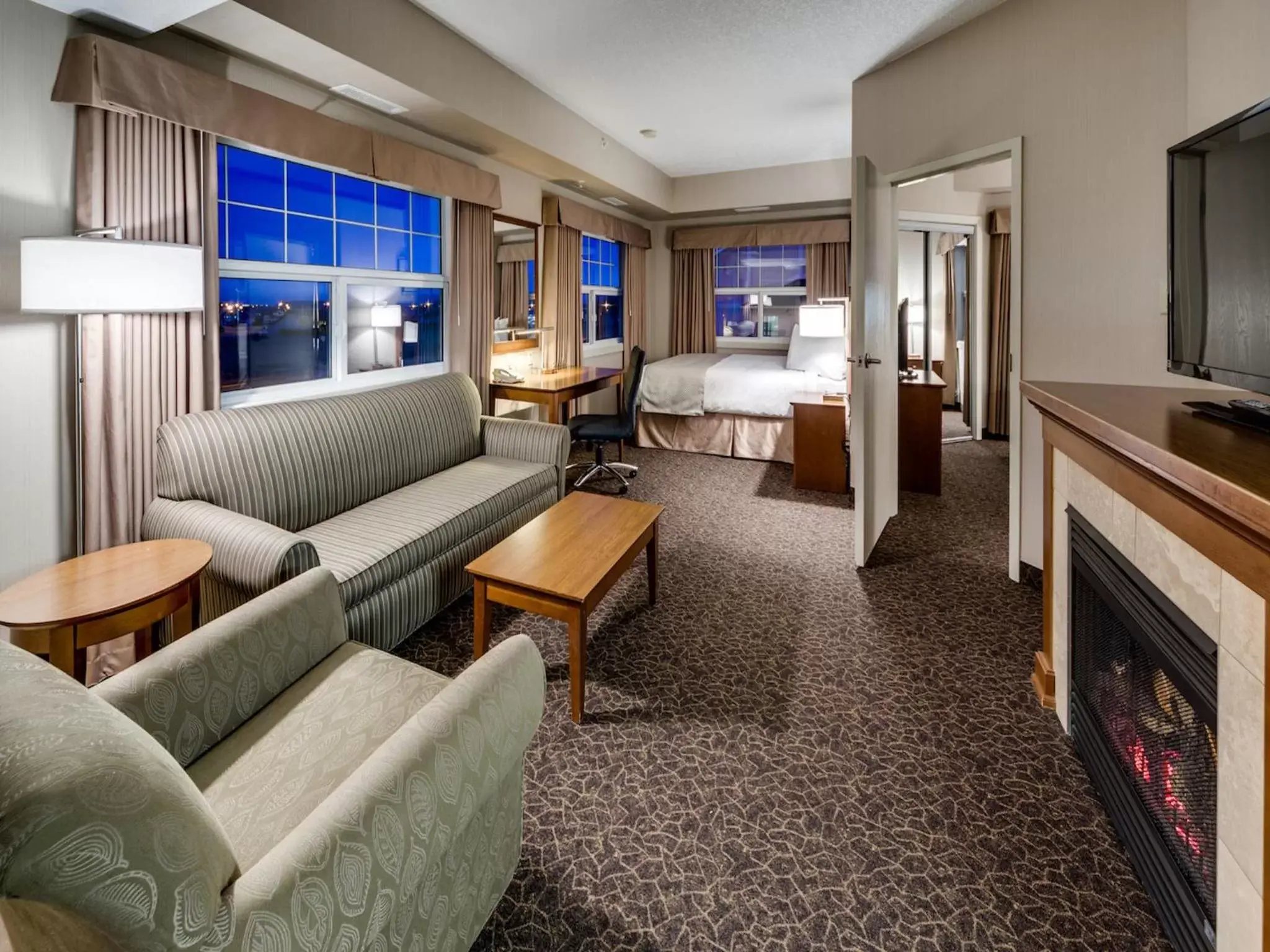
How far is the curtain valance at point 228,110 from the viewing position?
6.93 ft

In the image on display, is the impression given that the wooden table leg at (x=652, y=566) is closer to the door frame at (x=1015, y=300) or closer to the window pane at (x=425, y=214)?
the door frame at (x=1015, y=300)

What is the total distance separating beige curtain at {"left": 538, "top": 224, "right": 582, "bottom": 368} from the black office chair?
0.93 m

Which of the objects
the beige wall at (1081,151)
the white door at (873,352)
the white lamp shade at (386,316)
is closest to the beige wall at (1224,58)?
the beige wall at (1081,151)

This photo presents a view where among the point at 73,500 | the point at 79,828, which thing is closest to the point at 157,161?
the point at 73,500

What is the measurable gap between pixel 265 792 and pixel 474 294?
11.7ft

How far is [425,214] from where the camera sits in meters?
4.17

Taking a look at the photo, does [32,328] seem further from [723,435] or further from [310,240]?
[723,435]

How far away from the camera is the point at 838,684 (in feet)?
7.28

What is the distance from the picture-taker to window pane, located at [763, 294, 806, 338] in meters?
7.34

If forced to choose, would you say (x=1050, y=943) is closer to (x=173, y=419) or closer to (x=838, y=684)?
(x=838, y=684)

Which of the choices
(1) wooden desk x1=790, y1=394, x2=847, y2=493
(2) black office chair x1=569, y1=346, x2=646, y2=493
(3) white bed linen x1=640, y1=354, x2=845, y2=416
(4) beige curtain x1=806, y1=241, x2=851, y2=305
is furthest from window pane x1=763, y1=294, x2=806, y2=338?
(2) black office chair x1=569, y1=346, x2=646, y2=493

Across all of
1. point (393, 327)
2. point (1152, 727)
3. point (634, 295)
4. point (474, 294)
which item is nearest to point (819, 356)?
point (634, 295)

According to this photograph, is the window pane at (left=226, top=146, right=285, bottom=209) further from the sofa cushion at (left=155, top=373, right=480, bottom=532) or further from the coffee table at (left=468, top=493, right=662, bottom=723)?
the coffee table at (left=468, top=493, right=662, bottom=723)

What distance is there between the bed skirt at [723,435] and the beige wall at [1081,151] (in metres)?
Answer: 2.47
